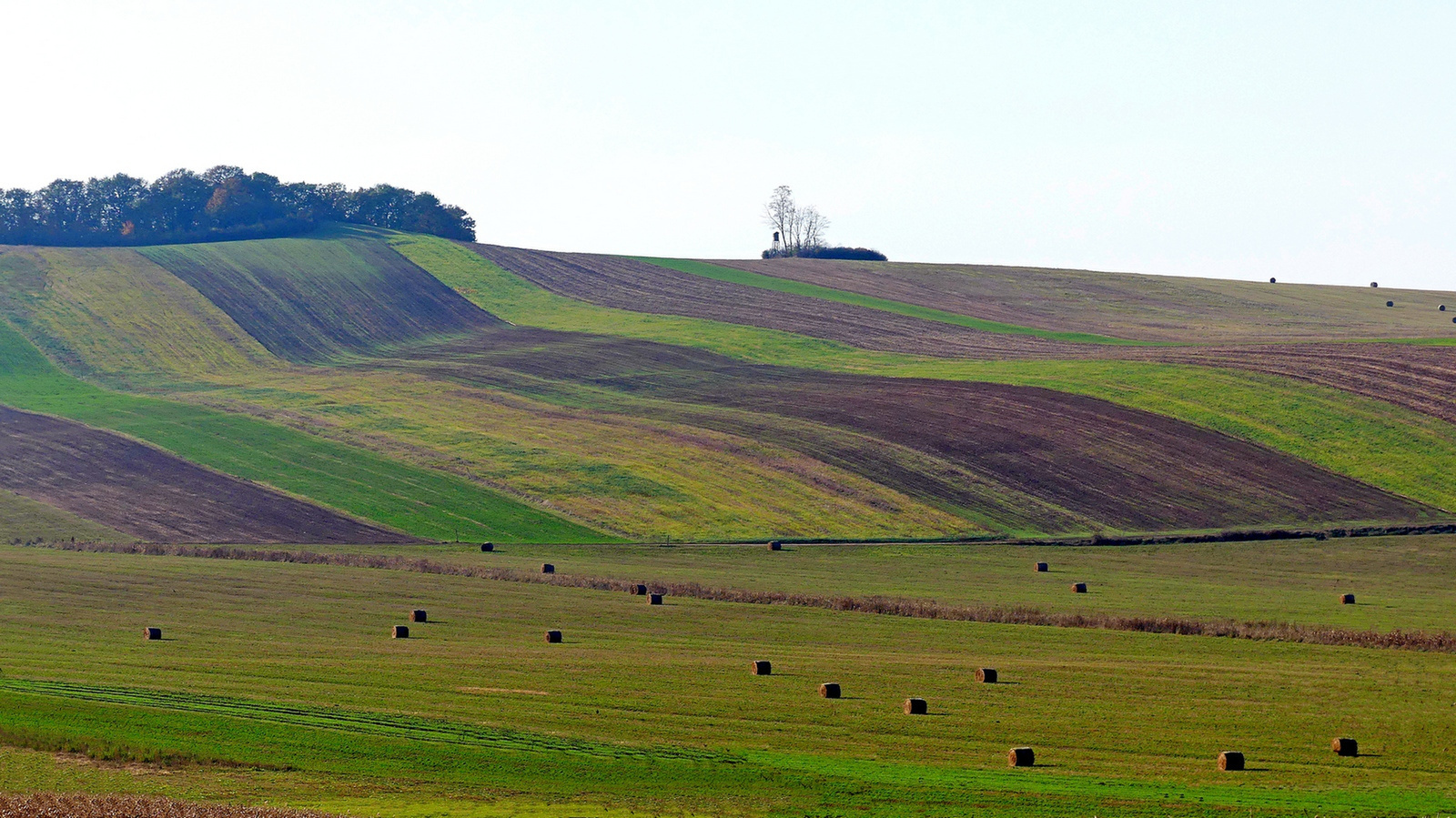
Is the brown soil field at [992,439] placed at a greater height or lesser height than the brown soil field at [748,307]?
lesser

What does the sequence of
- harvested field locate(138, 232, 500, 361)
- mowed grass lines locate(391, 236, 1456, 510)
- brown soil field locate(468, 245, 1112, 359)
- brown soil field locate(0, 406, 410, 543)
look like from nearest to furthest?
brown soil field locate(0, 406, 410, 543) → mowed grass lines locate(391, 236, 1456, 510) → brown soil field locate(468, 245, 1112, 359) → harvested field locate(138, 232, 500, 361)

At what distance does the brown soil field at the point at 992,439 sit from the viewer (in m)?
58.2

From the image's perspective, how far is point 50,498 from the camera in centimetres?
5738

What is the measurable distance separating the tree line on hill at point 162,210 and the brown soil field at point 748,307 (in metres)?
19.4

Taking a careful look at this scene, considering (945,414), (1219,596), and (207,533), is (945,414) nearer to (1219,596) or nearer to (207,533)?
(1219,596)

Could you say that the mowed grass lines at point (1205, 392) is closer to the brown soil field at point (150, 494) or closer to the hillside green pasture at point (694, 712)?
the hillside green pasture at point (694, 712)

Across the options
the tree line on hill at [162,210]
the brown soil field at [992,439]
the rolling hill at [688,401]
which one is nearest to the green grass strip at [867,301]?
the rolling hill at [688,401]

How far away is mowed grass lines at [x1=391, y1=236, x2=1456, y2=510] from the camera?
6381 centimetres

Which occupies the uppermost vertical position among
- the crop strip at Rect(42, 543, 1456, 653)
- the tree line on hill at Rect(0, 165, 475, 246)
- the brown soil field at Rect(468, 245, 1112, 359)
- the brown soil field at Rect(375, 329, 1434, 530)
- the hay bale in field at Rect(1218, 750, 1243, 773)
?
the tree line on hill at Rect(0, 165, 475, 246)

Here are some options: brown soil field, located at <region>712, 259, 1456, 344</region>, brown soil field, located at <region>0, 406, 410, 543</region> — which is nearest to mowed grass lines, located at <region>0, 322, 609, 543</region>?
brown soil field, located at <region>0, 406, 410, 543</region>

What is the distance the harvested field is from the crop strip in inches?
1557

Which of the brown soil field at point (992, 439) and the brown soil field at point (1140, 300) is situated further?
the brown soil field at point (1140, 300)

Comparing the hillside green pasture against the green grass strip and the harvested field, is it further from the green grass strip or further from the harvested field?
the green grass strip

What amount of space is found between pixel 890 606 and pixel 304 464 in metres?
32.4
